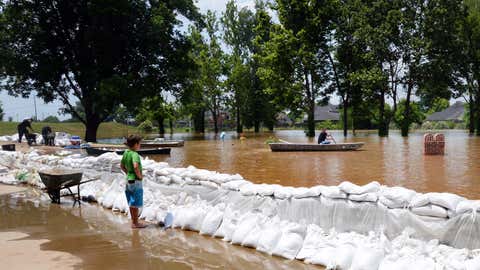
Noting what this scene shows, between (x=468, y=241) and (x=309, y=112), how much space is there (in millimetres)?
34806

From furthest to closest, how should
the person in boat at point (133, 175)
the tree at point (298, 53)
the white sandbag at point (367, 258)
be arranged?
the tree at point (298, 53), the person in boat at point (133, 175), the white sandbag at point (367, 258)

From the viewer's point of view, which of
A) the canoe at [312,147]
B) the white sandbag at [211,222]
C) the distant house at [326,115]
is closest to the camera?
the white sandbag at [211,222]

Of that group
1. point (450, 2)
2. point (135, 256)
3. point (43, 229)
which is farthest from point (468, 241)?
point (450, 2)

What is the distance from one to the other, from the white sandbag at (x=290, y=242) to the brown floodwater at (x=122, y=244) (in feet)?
0.35

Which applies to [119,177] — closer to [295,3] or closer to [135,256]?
[135,256]

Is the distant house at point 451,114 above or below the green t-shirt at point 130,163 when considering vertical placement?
above

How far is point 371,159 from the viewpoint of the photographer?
16.6m

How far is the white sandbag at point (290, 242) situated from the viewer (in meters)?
5.32

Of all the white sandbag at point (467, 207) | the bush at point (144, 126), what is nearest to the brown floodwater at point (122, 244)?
the white sandbag at point (467, 207)

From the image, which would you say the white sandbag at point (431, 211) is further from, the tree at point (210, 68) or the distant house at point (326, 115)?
the distant house at point (326, 115)

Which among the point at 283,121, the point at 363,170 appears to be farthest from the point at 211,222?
the point at 283,121

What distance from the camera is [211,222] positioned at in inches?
256

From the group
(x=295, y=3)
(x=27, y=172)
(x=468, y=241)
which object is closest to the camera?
(x=468, y=241)

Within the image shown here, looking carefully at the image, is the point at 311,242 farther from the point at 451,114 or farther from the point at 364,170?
the point at 451,114
